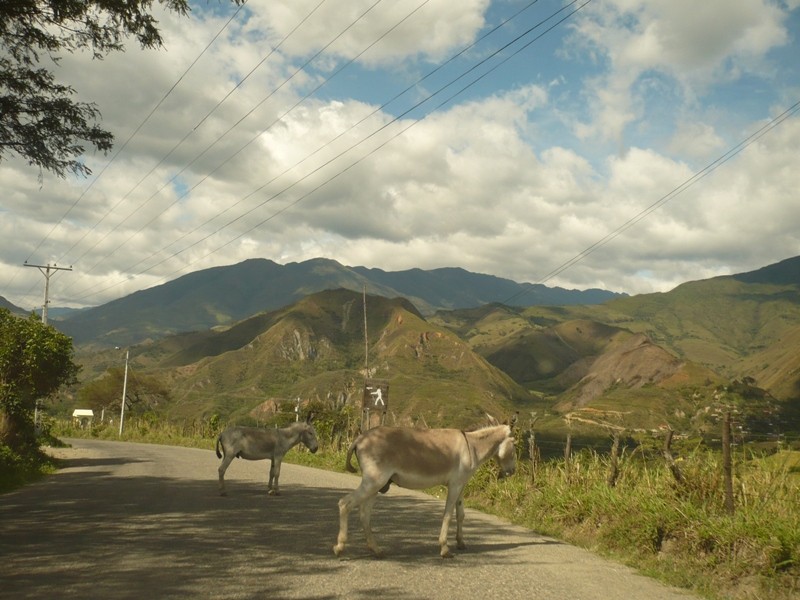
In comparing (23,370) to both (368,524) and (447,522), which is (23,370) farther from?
(447,522)

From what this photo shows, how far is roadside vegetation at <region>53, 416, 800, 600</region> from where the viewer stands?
8.28 metres

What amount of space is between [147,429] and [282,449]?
3700 centimetres

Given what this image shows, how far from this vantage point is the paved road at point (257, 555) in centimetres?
729

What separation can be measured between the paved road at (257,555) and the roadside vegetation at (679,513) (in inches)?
24.8

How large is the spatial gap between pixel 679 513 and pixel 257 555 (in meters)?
6.53

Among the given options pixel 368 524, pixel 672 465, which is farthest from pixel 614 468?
pixel 368 524

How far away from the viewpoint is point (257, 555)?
8.81 m

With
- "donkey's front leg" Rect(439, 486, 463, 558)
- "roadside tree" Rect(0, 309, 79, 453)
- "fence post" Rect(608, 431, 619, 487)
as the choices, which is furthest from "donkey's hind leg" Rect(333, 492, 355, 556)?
"roadside tree" Rect(0, 309, 79, 453)

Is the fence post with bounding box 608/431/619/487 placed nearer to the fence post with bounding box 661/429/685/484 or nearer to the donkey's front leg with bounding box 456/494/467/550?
the fence post with bounding box 661/429/685/484

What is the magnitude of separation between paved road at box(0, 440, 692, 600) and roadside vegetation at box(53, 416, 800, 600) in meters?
0.63

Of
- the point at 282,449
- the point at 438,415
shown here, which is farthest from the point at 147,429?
the point at 438,415

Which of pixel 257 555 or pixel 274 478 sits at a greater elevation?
pixel 274 478

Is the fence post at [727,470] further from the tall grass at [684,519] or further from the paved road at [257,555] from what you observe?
the paved road at [257,555]

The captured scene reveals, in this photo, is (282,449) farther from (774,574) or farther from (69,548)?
(774,574)
